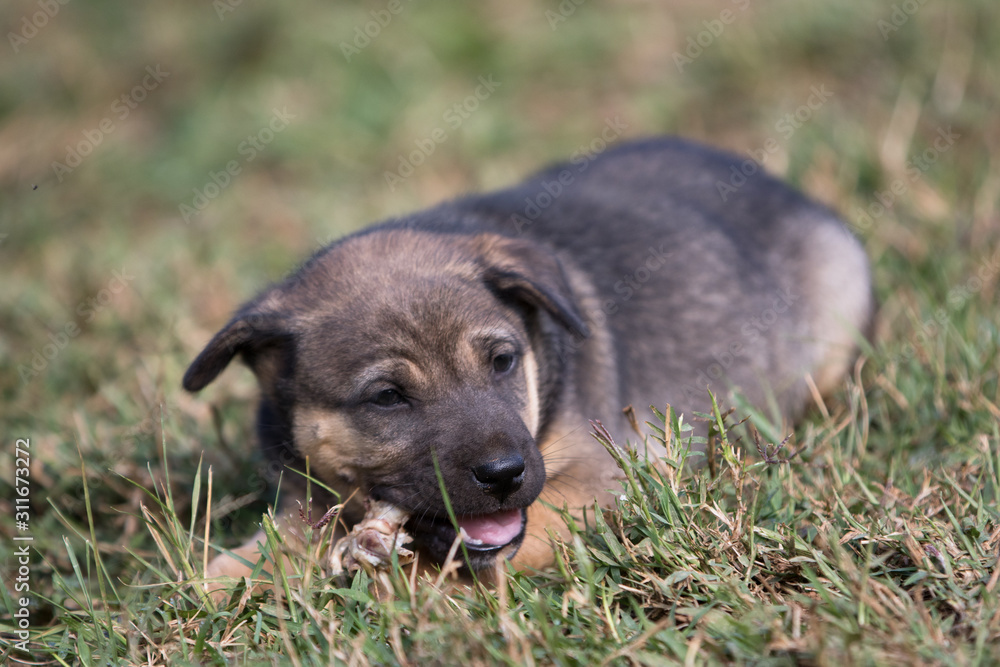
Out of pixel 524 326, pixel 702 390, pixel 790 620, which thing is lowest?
pixel 702 390

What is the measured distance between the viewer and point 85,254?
785cm

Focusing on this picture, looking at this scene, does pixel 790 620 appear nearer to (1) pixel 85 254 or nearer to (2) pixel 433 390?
(2) pixel 433 390

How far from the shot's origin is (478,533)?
3.78 m

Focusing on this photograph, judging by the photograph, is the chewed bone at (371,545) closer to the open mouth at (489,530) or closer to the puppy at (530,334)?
the puppy at (530,334)

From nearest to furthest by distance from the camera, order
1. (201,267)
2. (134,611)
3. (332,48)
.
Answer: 1. (134,611)
2. (201,267)
3. (332,48)

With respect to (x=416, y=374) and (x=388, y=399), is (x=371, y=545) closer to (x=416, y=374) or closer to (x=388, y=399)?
(x=388, y=399)

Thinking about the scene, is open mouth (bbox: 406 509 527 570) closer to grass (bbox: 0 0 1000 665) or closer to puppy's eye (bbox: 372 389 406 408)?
grass (bbox: 0 0 1000 665)

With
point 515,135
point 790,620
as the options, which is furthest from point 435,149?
point 790,620

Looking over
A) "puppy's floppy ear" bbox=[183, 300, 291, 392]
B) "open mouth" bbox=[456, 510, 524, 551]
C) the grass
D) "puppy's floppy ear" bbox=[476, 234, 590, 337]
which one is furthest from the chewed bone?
"puppy's floppy ear" bbox=[476, 234, 590, 337]

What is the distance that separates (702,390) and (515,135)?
4.97 metres

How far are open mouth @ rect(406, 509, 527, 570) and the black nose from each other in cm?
23

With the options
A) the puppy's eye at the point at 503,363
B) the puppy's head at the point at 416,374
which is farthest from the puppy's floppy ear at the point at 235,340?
the puppy's eye at the point at 503,363

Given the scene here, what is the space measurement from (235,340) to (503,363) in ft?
3.88

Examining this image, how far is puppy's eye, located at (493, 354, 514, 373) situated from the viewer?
13.3 feet
